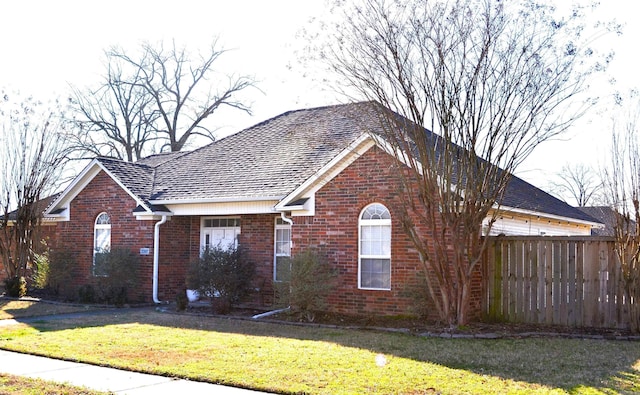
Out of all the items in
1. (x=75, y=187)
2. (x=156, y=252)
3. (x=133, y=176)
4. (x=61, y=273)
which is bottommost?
(x=61, y=273)

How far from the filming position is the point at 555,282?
13289mm

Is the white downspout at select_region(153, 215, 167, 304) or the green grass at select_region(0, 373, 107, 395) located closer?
the green grass at select_region(0, 373, 107, 395)

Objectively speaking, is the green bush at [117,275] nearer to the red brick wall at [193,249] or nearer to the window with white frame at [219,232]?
the red brick wall at [193,249]

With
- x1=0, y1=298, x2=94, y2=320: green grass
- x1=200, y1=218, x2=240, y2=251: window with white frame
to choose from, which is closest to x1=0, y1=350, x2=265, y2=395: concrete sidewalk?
x1=0, y1=298, x2=94, y2=320: green grass

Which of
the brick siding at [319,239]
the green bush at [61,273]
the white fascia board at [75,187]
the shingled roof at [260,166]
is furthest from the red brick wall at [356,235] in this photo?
the green bush at [61,273]

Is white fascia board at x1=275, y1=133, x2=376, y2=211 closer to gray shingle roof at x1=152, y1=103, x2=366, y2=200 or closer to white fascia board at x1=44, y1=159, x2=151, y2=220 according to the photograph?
gray shingle roof at x1=152, y1=103, x2=366, y2=200

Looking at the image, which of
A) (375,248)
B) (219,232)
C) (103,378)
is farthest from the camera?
(219,232)

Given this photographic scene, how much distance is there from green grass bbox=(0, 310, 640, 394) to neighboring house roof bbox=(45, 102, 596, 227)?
4.77 meters

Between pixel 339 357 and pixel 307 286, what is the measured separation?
464 cm

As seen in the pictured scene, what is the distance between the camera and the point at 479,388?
762cm

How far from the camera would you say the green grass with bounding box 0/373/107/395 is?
738cm

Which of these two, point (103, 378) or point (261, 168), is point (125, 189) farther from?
point (103, 378)

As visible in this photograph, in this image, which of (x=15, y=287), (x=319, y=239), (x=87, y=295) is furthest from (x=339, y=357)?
(x=15, y=287)

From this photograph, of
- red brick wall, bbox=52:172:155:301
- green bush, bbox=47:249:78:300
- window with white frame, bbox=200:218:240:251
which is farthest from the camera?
green bush, bbox=47:249:78:300
